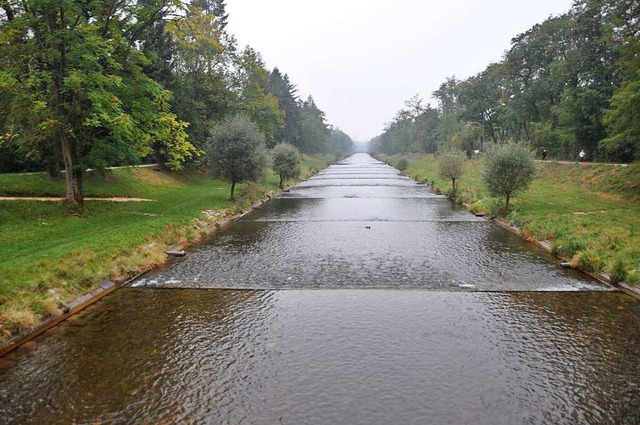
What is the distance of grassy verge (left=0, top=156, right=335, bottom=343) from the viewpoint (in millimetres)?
10537

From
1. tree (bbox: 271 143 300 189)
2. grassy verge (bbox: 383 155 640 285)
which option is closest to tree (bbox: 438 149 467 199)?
grassy verge (bbox: 383 155 640 285)

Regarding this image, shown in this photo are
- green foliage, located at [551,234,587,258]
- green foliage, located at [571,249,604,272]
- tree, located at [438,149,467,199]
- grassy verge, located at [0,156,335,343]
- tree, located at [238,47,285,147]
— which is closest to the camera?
grassy verge, located at [0,156,335,343]

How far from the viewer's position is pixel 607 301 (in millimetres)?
11367

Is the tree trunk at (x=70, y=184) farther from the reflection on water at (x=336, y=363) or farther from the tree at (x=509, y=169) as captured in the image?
the tree at (x=509, y=169)

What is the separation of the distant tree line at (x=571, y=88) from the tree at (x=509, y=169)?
6.87 metres

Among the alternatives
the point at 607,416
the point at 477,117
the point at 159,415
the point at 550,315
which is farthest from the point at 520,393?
the point at 477,117

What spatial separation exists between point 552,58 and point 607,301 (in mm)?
52952

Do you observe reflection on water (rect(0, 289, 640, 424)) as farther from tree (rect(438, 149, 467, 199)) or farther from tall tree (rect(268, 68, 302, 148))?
tall tree (rect(268, 68, 302, 148))

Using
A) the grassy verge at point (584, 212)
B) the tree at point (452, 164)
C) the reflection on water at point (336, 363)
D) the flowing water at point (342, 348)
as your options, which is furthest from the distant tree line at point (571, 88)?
the reflection on water at point (336, 363)

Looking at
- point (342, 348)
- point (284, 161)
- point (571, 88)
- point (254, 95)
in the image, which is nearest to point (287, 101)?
point (254, 95)

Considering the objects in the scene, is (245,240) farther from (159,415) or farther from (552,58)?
(552,58)

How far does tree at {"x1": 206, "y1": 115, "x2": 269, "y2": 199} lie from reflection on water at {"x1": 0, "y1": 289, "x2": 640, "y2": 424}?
58.9 ft

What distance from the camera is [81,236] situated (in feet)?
54.2

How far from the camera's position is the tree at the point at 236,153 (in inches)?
1124
